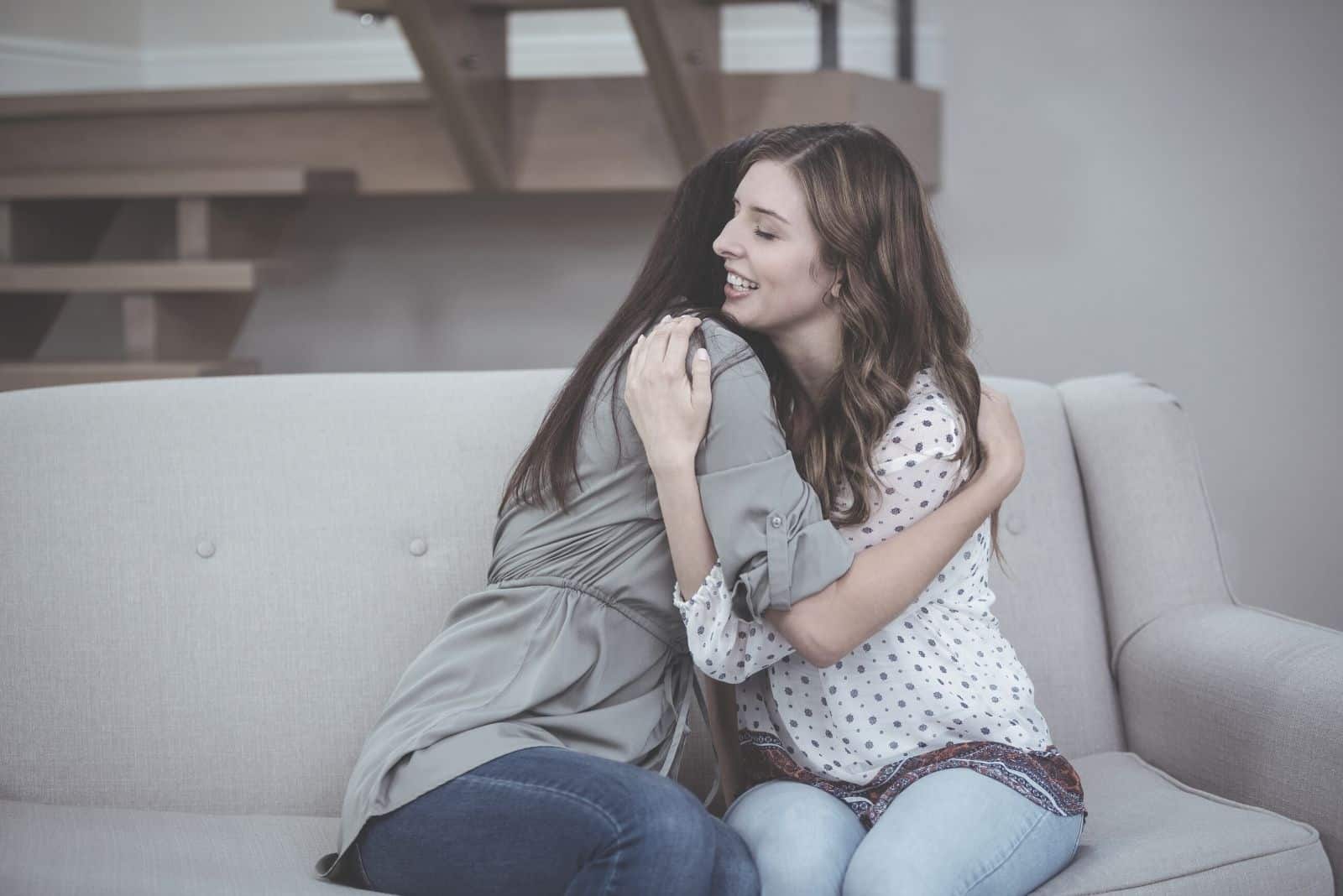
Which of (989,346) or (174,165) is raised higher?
(174,165)

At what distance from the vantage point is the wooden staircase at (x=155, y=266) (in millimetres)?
2646

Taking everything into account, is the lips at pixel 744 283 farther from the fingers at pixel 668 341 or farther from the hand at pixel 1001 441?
the hand at pixel 1001 441

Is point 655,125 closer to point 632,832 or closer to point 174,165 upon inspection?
point 174,165

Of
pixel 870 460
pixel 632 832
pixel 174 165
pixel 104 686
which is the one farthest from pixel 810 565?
pixel 174 165

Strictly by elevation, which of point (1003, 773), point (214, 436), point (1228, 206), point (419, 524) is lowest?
point (1003, 773)

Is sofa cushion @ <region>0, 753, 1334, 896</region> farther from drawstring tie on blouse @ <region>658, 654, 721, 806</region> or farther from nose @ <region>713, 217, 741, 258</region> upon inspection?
nose @ <region>713, 217, 741, 258</region>

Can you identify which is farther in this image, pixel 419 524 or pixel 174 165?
pixel 174 165

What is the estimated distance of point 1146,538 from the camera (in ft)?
5.63

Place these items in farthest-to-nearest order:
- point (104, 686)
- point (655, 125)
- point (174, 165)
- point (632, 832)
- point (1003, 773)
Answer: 1. point (174, 165)
2. point (655, 125)
3. point (104, 686)
4. point (1003, 773)
5. point (632, 832)

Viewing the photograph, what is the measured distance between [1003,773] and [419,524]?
711 mm

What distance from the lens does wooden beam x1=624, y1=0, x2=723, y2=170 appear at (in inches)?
93.0

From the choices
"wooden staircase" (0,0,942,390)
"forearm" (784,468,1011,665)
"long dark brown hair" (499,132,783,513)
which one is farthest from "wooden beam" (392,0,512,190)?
"forearm" (784,468,1011,665)

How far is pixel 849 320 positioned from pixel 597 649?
0.41 meters

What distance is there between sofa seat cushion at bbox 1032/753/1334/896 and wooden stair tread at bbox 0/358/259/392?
182cm
